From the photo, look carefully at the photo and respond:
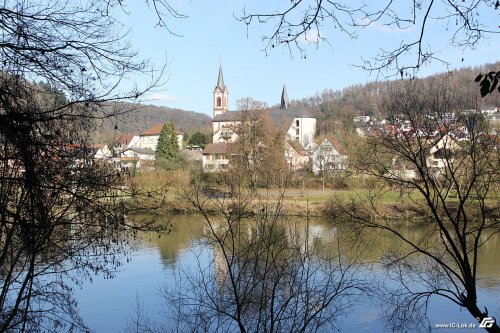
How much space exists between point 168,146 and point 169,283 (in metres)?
28.4

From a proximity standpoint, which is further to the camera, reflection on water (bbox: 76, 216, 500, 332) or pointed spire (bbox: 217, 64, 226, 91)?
pointed spire (bbox: 217, 64, 226, 91)

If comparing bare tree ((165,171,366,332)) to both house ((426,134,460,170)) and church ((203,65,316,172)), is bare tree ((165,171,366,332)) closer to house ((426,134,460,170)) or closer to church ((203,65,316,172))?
house ((426,134,460,170))

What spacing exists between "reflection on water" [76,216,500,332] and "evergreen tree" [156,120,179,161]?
75.7 feet

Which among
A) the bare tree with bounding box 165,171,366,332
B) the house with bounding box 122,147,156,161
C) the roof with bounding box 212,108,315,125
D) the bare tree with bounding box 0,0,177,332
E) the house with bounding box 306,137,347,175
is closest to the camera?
the bare tree with bounding box 0,0,177,332

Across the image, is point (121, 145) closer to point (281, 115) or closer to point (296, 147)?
point (296, 147)

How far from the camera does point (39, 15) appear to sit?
302 centimetres

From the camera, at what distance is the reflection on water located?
935cm

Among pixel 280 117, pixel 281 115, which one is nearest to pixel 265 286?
pixel 280 117

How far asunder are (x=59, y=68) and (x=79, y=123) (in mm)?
475

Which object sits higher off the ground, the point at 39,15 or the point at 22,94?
the point at 39,15

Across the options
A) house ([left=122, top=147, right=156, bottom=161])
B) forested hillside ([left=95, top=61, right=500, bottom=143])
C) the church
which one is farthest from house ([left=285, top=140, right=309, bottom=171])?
the church

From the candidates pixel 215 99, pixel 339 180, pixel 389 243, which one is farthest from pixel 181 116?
pixel 389 243

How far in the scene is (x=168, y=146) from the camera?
128 feet

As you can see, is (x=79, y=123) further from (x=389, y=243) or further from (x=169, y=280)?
(x=389, y=243)
